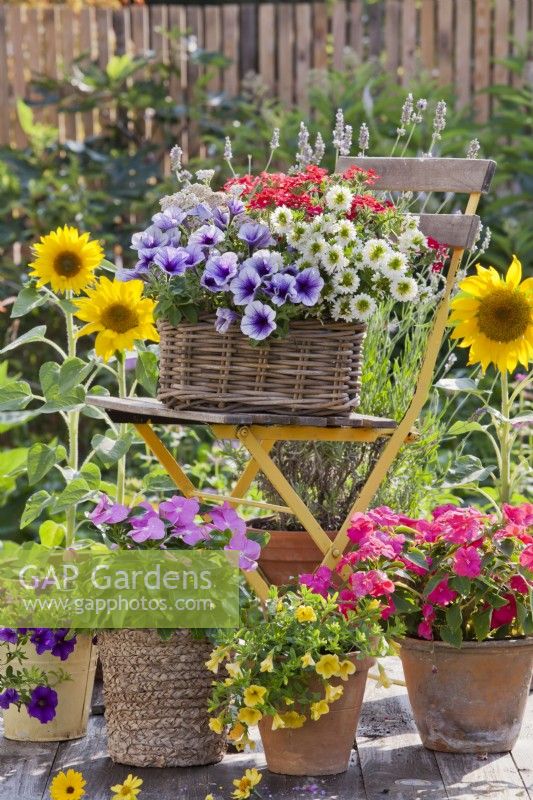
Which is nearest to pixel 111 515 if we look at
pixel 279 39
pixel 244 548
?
pixel 244 548

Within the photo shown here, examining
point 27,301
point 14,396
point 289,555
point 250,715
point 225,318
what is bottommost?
point 289,555

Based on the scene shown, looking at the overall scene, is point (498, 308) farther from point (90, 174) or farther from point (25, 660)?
point (90, 174)

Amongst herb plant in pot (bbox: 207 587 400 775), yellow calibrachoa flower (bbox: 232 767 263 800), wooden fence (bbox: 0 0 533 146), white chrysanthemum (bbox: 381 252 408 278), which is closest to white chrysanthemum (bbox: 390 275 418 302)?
white chrysanthemum (bbox: 381 252 408 278)

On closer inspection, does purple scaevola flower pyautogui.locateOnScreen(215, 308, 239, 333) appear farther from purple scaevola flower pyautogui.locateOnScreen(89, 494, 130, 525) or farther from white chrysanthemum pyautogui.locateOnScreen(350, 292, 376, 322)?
purple scaevola flower pyautogui.locateOnScreen(89, 494, 130, 525)

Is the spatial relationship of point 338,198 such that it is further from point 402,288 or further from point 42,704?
point 42,704

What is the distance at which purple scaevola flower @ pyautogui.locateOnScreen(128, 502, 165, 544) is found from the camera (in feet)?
7.45

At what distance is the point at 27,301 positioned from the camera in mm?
2590

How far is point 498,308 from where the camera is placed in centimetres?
237

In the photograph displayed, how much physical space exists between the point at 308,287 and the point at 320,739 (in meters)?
0.83

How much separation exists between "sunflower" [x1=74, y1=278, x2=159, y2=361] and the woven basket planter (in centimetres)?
56

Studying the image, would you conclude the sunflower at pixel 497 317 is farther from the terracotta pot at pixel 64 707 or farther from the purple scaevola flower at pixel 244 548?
the terracotta pot at pixel 64 707

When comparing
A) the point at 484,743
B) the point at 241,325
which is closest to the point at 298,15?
the point at 241,325

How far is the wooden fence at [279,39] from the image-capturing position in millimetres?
5305

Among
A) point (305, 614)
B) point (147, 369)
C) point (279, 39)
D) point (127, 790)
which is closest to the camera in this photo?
point (127, 790)
